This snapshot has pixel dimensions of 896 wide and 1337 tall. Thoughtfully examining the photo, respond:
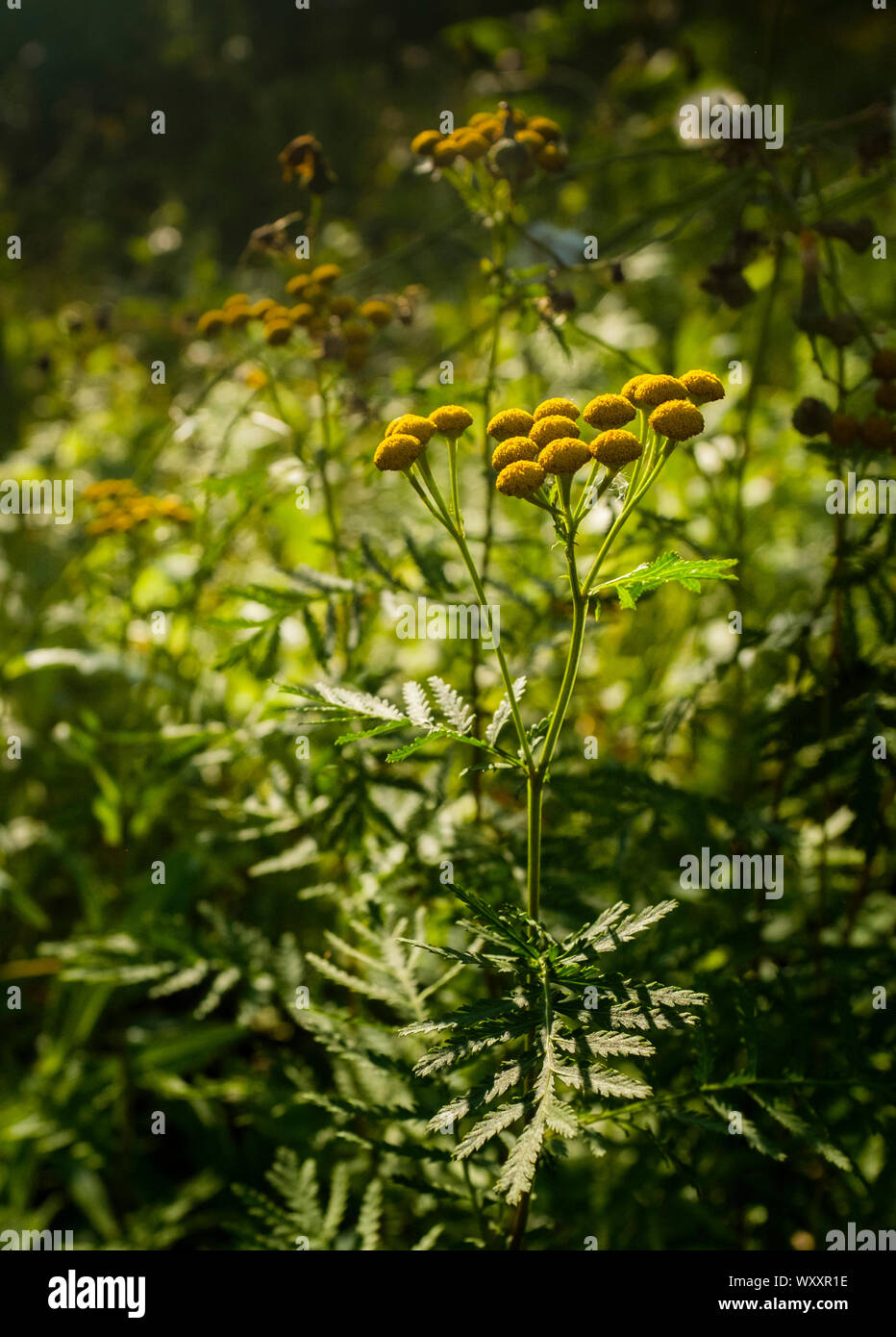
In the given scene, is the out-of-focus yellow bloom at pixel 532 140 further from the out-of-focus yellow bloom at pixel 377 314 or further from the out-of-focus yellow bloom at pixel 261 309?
the out-of-focus yellow bloom at pixel 261 309

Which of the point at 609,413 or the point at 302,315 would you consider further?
the point at 302,315

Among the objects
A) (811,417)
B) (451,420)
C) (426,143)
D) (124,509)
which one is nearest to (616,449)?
(451,420)

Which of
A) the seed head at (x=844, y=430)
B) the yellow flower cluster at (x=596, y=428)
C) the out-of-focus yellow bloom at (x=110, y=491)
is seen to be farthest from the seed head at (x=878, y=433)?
the out-of-focus yellow bloom at (x=110, y=491)

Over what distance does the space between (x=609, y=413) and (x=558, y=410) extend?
0.14 feet

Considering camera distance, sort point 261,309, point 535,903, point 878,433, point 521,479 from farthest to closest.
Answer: point 261,309, point 878,433, point 535,903, point 521,479

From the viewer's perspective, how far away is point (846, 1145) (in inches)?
54.6

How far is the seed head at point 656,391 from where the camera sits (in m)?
0.76

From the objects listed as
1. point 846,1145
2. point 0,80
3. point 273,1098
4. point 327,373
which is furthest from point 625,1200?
point 0,80

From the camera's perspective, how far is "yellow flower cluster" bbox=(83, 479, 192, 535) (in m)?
1.69

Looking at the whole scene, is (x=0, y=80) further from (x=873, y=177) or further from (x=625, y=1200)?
(x=625, y=1200)

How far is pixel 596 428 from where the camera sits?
755mm

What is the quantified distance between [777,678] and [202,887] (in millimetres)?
1149

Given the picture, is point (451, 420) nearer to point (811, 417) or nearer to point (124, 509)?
point (811, 417)
